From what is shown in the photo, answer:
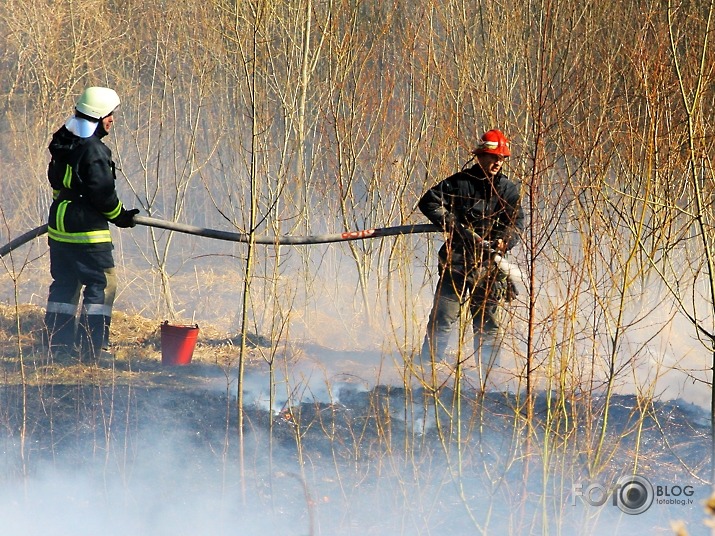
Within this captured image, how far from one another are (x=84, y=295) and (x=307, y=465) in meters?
2.06

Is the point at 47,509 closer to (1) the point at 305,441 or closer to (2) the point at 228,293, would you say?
(1) the point at 305,441

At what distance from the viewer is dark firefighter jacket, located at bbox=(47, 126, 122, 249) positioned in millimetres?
5754

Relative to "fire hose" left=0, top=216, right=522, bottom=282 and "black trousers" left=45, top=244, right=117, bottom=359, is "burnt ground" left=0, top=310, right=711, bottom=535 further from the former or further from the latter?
"fire hose" left=0, top=216, right=522, bottom=282

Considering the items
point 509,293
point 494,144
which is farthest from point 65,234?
point 509,293

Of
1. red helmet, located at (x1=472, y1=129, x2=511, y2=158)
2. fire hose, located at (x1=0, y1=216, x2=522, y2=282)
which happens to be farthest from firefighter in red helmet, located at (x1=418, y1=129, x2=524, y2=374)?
fire hose, located at (x1=0, y1=216, x2=522, y2=282)

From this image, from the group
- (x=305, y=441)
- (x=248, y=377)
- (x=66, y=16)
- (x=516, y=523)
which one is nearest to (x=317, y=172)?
(x=66, y=16)

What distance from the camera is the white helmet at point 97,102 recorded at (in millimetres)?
5730

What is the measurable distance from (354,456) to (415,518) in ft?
2.21

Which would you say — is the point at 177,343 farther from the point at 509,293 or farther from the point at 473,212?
the point at 509,293

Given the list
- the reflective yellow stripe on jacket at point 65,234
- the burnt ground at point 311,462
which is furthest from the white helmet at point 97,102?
the burnt ground at point 311,462

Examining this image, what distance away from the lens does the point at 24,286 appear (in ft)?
34.6

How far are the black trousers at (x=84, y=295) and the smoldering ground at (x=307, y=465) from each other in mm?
475

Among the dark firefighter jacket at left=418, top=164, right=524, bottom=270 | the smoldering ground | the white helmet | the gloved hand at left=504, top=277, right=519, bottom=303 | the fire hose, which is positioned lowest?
the smoldering ground

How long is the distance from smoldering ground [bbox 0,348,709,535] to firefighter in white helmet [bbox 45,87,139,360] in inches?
21.6
